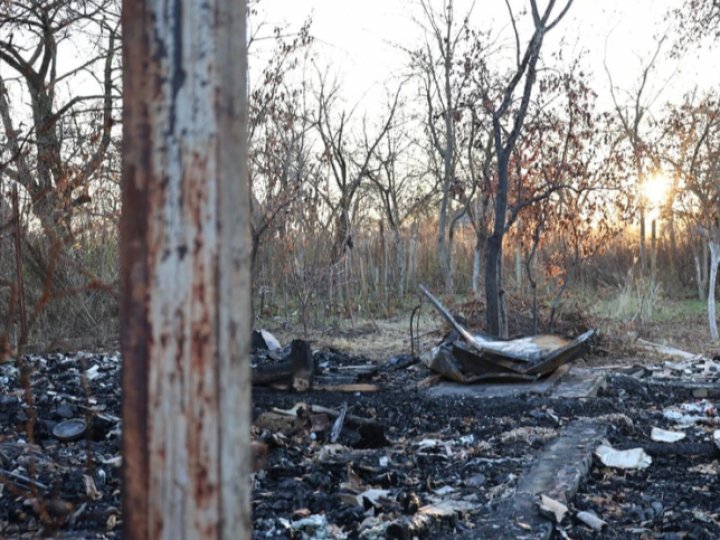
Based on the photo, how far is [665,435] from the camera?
5.96 metres

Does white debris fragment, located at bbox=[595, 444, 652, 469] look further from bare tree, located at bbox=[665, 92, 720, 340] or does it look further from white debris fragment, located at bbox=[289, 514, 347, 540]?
bare tree, located at bbox=[665, 92, 720, 340]

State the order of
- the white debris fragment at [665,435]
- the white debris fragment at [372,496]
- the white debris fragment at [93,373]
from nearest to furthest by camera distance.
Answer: the white debris fragment at [372,496], the white debris fragment at [665,435], the white debris fragment at [93,373]

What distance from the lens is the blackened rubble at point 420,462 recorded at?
3680mm

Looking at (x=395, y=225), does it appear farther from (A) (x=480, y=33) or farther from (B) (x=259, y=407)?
(B) (x=259, y=407)

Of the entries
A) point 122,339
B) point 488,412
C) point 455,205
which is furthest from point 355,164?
point 122,339

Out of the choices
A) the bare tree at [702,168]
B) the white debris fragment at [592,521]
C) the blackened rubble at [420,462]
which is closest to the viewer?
the blackened rubble at [420,462]

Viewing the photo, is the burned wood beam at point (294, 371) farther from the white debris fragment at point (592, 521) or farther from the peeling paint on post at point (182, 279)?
the peeling paint on post at point (182, 279)

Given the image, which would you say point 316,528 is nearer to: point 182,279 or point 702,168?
point 182,279

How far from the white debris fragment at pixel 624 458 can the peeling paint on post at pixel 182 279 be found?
451 cm

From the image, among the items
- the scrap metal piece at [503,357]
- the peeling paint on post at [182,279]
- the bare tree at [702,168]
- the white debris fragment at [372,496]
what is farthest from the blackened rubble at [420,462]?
the bare tree at [702,168]

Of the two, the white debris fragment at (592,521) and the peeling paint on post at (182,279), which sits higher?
the peeling paint on post at (182,279)

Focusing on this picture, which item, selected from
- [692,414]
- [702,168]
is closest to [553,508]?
[692,414]

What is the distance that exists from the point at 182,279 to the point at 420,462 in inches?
174

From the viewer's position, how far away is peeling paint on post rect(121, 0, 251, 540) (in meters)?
1.03
